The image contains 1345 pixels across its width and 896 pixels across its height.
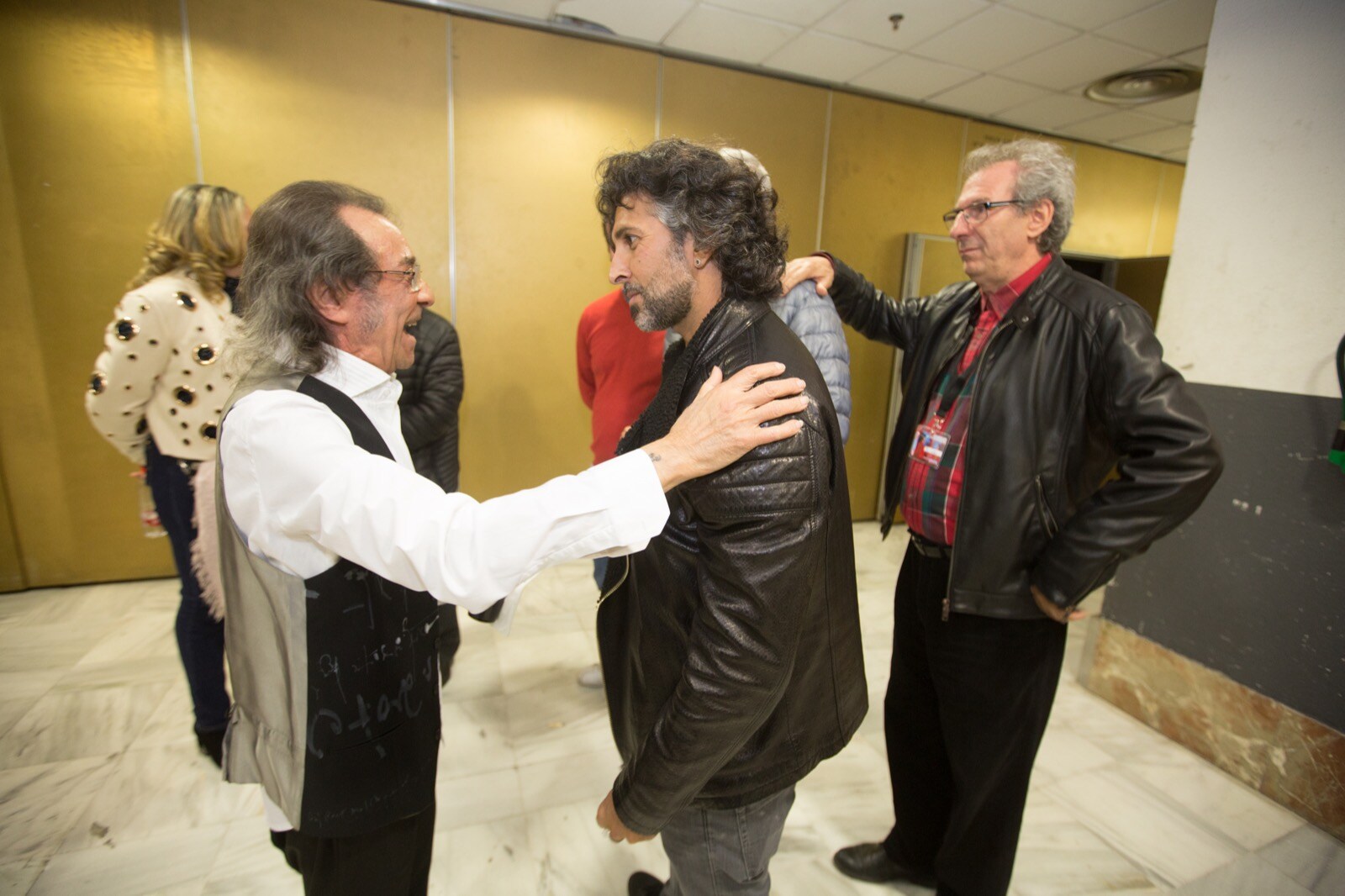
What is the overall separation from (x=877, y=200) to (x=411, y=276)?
163 inches

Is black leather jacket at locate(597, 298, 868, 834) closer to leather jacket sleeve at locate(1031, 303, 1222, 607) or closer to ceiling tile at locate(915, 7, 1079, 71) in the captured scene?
leather jacket sleeve at locate(1031, 303, 1222, 607)

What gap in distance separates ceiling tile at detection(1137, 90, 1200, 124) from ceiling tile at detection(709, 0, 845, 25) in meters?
2.65

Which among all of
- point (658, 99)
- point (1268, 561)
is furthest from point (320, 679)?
point (658, 99)

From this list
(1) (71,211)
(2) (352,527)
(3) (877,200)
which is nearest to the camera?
(2) (352,527)

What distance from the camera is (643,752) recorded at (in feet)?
3.07

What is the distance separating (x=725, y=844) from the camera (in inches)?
41.6

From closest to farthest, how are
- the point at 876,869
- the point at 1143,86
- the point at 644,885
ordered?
the point at 644,885 < the point at 876,869 < the point at 1143,86

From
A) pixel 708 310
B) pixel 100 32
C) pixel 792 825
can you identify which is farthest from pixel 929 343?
pixel 100 32

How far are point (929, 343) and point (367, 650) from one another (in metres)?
1.60

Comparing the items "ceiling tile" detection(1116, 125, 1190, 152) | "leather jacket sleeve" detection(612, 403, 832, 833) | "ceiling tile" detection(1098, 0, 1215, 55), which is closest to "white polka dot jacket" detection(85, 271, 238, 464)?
"leather jacket sleeve" detection(612, 403, 832, 833)

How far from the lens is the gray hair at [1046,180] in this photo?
1498 millimetres

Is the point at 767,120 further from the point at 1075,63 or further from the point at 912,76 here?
the point at 1075,63

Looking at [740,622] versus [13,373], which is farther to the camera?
[13,373]

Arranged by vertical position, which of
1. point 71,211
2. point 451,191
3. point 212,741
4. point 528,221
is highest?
point 451,191
